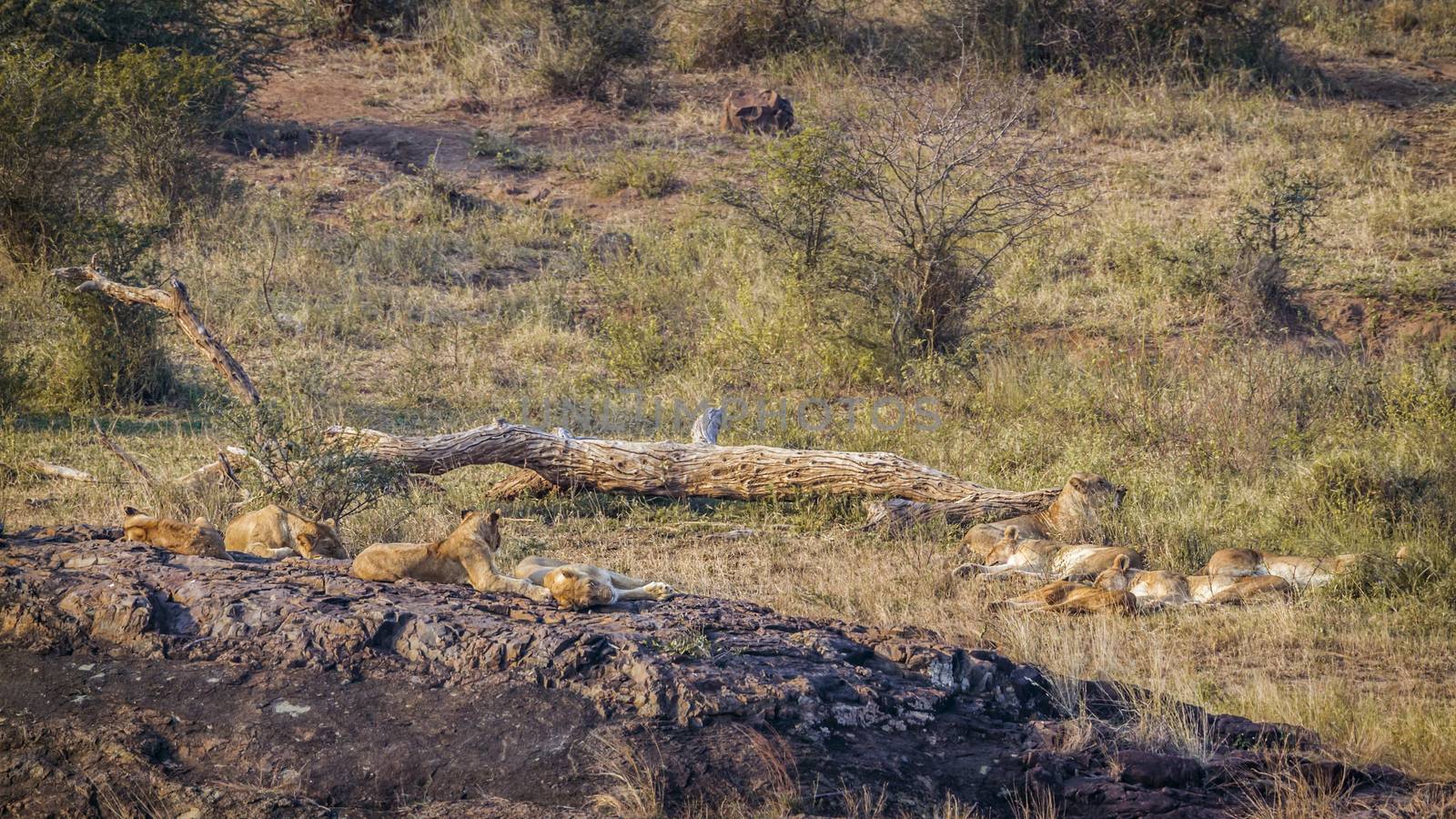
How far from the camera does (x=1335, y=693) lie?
461 cm

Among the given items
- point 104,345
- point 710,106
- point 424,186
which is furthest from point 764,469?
point 710,106

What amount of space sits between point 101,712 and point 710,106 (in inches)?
588

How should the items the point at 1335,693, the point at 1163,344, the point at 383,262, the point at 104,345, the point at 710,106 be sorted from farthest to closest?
1. the point at 710,106
2. the point at 383,262
3. the point at 1163,344
4. the point at 104,345
5. the point at 1335,693

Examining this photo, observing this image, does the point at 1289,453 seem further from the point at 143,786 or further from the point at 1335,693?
the point at 143,786

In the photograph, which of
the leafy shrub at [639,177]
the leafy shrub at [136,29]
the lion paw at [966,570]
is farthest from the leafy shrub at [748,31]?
the lion paw at [966,570]

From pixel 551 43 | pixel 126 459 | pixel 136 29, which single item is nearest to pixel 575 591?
pixel 126 459

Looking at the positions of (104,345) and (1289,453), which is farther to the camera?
(104,345)

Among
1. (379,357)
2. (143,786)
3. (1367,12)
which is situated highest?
(1367,12)

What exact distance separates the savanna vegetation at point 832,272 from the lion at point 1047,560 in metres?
0.25

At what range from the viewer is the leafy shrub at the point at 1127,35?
16766 mm

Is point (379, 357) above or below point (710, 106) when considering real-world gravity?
below

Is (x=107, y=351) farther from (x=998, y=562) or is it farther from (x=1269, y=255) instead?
(x=1269, y=255)

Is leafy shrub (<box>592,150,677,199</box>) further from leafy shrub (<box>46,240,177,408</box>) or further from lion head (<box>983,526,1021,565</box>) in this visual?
lion head (<box>983,526,1021,565</box>)

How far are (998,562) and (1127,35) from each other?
12.9 metres
